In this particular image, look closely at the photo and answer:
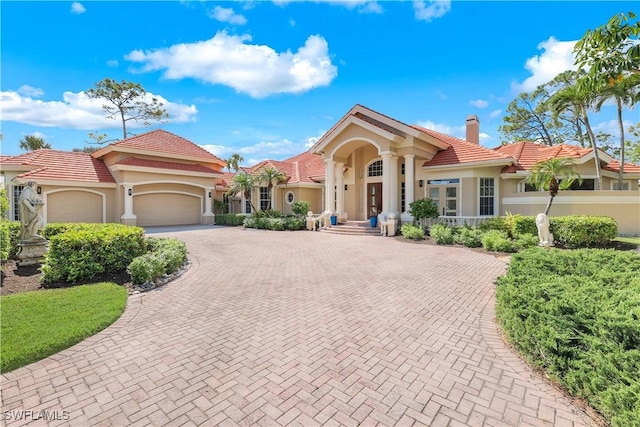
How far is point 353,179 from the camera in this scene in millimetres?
22078

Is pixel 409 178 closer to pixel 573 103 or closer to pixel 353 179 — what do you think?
pixel 353 179

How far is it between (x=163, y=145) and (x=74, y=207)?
24.9ft

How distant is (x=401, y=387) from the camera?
348 cm

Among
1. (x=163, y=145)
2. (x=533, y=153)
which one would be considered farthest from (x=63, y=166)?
(x=533, y=153)

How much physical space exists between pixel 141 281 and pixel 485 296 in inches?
322

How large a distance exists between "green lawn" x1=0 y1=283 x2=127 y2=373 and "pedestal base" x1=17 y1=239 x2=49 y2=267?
10.6ft

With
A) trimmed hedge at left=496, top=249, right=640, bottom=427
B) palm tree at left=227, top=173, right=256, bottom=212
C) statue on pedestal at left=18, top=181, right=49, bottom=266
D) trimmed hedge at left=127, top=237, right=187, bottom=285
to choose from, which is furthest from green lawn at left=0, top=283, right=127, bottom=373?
palm tree at left=227, top=173, right=256, bottom=212

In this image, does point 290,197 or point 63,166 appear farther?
point 290,197

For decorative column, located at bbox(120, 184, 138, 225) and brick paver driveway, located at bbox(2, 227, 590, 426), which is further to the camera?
decorative column, located at bbox(120, 184, 138, 225)

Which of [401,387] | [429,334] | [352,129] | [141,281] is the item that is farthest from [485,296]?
[352,129]

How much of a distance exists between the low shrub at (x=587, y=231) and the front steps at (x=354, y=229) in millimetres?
8485

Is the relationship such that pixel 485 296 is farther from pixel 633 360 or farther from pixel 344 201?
pixel 344 201

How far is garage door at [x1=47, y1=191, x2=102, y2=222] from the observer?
19497mm

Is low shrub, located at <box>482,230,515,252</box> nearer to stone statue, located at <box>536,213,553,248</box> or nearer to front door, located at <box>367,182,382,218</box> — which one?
stone statue, located at <box>536,213,553,248</box>
